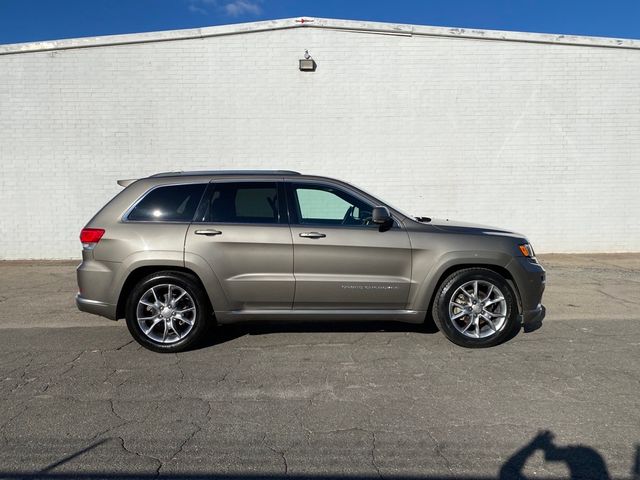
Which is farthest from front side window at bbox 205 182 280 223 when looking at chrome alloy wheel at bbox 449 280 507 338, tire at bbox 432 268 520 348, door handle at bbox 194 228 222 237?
chrome alloy wheel at bbox 449 280 507 338

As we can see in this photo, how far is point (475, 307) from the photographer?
5.19 meters

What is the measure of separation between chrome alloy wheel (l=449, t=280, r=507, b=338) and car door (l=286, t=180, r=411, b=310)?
22.2 inches

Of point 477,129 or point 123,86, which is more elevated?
point 123,86

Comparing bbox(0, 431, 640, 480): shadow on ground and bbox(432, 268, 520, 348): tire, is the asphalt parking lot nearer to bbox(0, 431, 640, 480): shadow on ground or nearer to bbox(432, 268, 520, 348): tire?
bbox(0, 431, 640, 480): shadow on ground

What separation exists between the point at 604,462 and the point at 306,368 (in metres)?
2.46

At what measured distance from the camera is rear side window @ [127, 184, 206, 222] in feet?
17.1

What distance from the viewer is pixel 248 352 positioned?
5.13 metres

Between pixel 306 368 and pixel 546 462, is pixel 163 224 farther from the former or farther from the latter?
pixel 546 462

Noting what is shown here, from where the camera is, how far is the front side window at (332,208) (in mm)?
5273

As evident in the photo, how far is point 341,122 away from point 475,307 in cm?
691

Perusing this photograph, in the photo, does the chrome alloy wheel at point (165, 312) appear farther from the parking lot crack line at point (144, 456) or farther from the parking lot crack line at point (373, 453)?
the parking lot crack line at point (373, 453)

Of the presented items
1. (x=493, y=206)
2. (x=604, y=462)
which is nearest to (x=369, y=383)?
(x=604, y=462)

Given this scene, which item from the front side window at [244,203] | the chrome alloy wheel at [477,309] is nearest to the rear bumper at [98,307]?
the front side window at [244,203]

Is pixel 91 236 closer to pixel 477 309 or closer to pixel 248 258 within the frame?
pixel 248 258
